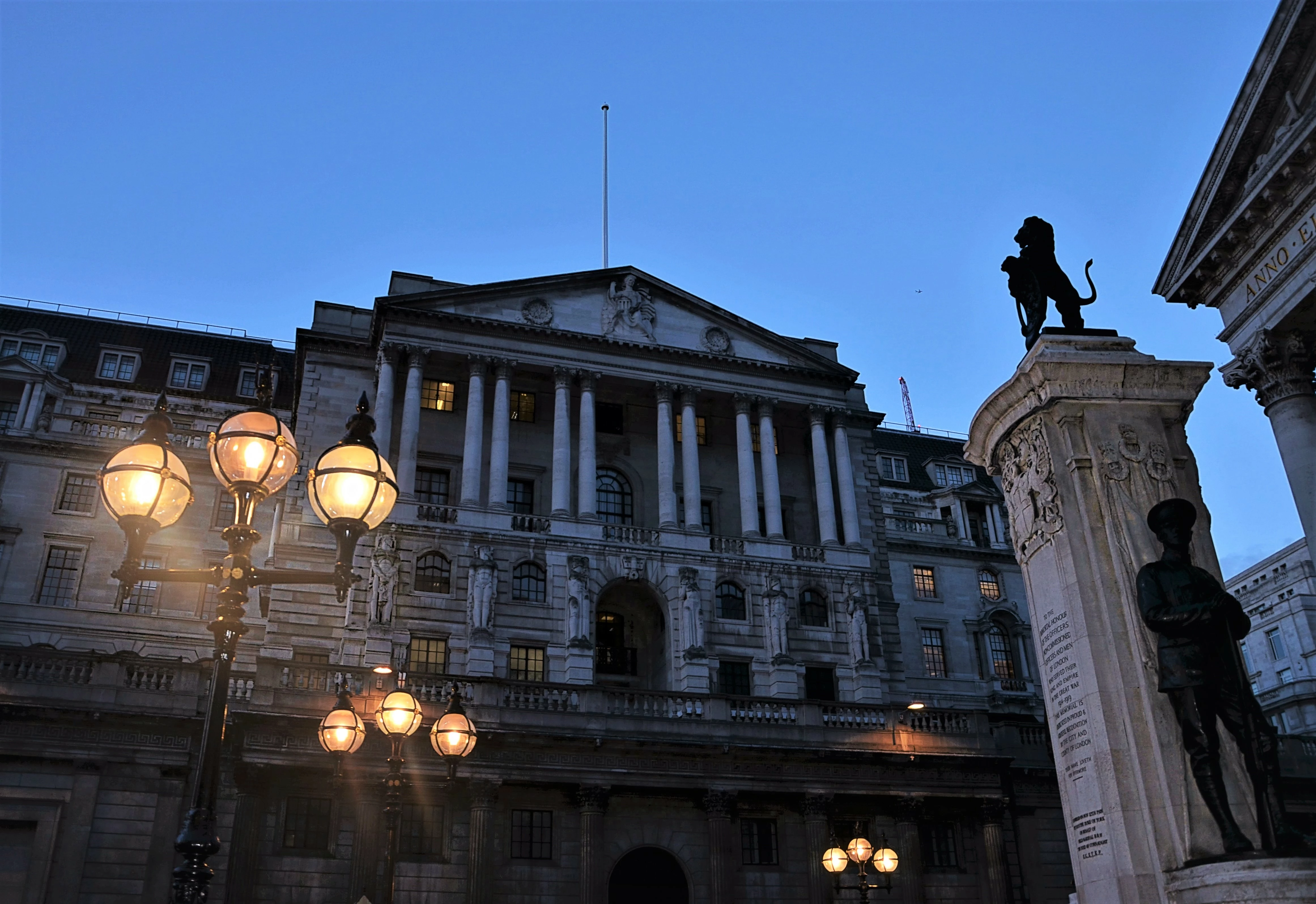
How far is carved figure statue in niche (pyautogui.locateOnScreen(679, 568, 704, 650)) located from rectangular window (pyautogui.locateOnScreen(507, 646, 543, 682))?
5454 millimetres

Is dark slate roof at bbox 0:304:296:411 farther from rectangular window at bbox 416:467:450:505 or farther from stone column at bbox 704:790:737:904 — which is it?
stone column at bbox 704:790:737:904

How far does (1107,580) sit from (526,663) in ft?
102

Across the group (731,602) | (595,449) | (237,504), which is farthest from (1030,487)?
(595,449)

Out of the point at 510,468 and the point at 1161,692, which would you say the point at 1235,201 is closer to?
the point at 1161,692

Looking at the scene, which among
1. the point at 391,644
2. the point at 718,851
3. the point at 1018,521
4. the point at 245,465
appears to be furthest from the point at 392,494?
the point at 391,644

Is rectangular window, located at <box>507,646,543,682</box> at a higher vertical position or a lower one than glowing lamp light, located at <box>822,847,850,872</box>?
higher

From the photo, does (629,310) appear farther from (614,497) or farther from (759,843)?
(759,843)

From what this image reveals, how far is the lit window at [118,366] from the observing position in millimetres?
56938

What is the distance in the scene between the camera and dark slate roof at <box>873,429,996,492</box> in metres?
68.6

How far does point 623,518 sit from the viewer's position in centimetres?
4719

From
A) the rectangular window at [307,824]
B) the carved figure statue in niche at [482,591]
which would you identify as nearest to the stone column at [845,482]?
the carved figure statue in niche at [482,591]

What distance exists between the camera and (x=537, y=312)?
1869 inches

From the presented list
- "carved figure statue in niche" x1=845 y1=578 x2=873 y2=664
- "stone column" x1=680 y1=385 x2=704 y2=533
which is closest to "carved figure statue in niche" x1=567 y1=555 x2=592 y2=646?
"stone column" x1=680 y1=385 x2=704 y2=533

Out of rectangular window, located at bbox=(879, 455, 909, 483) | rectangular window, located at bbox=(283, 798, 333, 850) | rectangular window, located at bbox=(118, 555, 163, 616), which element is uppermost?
rectangular window, located at bbox=(879, 455, 909, 483)
